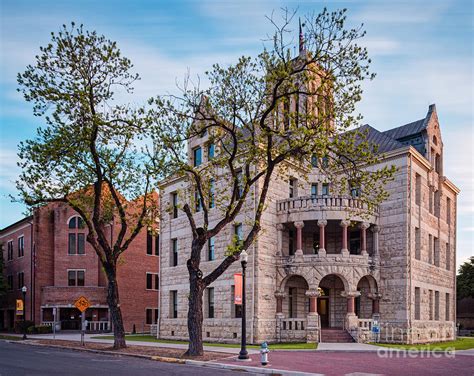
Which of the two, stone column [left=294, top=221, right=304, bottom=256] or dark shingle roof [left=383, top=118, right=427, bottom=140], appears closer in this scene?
stone column [left=294, top=221, right=304, bottom=256]

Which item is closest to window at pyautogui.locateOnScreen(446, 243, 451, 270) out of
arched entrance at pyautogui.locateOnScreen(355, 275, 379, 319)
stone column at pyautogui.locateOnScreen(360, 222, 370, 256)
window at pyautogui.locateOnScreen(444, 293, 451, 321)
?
window at pyautogui.locateOnScreen(444, 293, 451, 321)

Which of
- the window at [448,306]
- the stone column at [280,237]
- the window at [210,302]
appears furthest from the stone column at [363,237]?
the window at [448,306]

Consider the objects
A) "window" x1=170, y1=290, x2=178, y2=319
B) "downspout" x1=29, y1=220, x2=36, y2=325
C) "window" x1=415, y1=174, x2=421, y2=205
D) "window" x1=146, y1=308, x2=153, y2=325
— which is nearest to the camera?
"window" x1=415, y1=174, x2=421, y2=205

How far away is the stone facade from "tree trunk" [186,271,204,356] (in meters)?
7.32

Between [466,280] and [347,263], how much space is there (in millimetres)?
31607

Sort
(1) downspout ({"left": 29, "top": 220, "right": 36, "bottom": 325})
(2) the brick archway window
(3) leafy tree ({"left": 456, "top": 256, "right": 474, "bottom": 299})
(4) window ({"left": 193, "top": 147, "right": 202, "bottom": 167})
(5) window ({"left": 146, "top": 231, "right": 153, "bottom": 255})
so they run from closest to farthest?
1. (4) window ({"left": 193, "top": 147, "right": 202, "bottom": 167})
2. (1) downspout ({"left": 29, "top": 220, "right": 36, "bottom": 325})
3. (2) the brick archway window
4. (5) window ({"left": 146, "top": 231, "right": 153, "bottom": 255})
5. (3) leafy tree ({"left": 456, "top": 256, "right": 474, "bottom": 299})

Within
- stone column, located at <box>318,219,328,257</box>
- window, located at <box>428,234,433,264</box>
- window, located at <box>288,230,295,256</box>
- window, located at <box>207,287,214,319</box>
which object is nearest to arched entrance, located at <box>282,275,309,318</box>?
window, located at <box>288,230,295,256</box>

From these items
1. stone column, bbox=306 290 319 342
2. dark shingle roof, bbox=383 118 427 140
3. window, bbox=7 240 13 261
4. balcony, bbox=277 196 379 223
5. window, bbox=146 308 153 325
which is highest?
dark shingle roof, bbox=383 118 427 140

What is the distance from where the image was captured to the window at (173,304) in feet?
132

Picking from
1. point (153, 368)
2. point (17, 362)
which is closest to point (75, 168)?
point (17, 362)

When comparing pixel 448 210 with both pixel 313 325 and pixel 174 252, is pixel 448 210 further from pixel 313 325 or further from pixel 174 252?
pixel 174 252

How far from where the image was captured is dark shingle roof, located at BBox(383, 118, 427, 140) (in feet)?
125

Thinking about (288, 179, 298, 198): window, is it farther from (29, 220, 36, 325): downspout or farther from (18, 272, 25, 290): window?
(18, 272, 25, 290): window

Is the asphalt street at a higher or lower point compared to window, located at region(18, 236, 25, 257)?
lower
